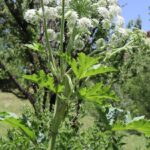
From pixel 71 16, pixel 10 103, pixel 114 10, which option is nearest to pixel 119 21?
pixel 114 10

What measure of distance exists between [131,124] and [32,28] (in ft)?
31.4

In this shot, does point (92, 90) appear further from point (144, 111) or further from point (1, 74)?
point (144, 111)

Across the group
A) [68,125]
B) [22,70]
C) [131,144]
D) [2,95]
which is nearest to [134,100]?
[131,144]

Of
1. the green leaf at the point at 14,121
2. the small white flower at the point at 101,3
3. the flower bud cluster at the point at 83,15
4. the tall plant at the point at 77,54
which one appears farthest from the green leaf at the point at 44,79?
the small white flower at the point at 101,3

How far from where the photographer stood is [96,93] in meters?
3.19

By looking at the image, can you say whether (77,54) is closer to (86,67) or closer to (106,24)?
(86,67)

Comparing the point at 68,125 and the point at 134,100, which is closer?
the point at 68,125

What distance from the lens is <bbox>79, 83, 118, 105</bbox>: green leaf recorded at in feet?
10.4

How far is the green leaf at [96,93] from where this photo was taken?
3172 mm

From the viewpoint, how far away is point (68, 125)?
454 cm

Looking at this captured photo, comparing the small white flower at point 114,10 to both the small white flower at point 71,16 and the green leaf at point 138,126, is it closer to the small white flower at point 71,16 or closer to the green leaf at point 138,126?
the small white flower at point 71,16

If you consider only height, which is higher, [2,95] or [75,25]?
[2,95]

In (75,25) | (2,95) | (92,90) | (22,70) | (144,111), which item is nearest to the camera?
(92,90)

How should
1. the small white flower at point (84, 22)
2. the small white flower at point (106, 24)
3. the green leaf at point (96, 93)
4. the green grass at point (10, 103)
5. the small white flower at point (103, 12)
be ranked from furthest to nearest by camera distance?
the green grass at point (10, 103) < the small white flower at point (106, 24) < the small white flower at point (103, 12) < the small white flower at point (84, 22) < the green leaf at point (96, 93)
